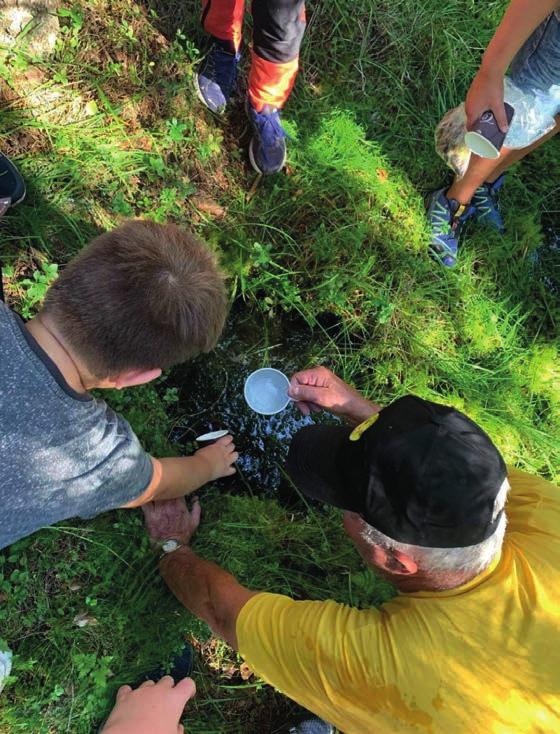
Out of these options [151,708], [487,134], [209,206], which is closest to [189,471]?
[151,708]

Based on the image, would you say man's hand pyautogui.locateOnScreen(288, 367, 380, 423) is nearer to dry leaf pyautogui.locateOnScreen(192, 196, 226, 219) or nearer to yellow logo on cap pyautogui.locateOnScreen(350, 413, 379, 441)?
yellow logo on cap pyautogui.locateOnScreen(350, 413, 379, 441)

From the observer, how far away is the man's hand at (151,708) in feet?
8.06

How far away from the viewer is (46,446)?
1.77 m

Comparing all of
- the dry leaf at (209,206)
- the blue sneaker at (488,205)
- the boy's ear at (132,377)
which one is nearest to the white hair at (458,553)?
the boy's ear at (132,377)

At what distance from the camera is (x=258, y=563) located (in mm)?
2918

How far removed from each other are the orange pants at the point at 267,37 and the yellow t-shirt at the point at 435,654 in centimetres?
274

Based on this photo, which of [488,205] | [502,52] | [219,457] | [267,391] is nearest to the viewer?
[502,52]

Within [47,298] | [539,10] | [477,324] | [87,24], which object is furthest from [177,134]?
[477,324]

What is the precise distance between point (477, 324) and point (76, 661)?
3.01 m

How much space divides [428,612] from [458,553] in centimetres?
24

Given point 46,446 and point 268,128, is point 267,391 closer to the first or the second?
point 46,446

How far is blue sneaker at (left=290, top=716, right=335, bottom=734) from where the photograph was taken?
2.87 metres

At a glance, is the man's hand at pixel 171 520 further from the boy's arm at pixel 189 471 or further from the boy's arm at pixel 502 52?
the boy's arm at pixel 502 52

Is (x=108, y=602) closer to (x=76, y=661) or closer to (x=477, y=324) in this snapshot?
(x=76, y=661)
